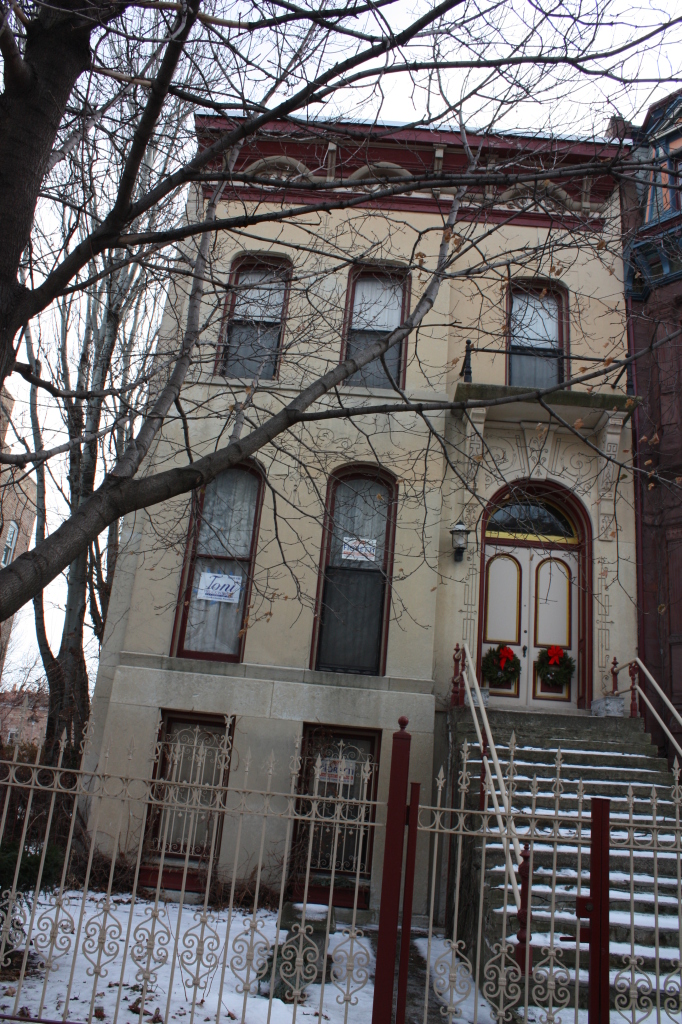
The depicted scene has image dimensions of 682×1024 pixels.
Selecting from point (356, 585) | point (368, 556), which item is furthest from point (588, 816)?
point (356, 585)

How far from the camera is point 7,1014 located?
15.5ft

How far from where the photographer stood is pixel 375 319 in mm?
11125

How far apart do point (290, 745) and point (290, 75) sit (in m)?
7.00

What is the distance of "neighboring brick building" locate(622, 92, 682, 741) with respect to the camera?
970cm

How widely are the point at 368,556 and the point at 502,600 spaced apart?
2.33m

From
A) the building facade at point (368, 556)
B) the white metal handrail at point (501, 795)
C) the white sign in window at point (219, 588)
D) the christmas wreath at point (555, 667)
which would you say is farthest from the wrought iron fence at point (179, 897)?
the christmas wreath at point (555, 667)

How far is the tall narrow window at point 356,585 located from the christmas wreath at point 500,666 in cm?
142

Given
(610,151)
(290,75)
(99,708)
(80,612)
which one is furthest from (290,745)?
(610,151)

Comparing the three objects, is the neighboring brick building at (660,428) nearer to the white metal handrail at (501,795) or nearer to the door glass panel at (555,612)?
the door glass panel at (555,612)

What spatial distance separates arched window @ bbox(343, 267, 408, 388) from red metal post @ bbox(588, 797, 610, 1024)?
23.8ft

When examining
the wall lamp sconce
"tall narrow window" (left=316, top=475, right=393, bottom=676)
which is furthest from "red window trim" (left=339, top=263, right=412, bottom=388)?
the wall lamp sconce

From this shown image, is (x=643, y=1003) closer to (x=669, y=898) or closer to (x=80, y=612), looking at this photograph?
(x=669, y=898)

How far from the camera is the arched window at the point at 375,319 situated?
1094 centimetres

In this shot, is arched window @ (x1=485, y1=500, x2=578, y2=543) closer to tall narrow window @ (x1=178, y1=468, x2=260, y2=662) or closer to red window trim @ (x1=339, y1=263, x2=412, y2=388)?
red window trim @ (x1=339, y1=263, x2=412, y2=388)
